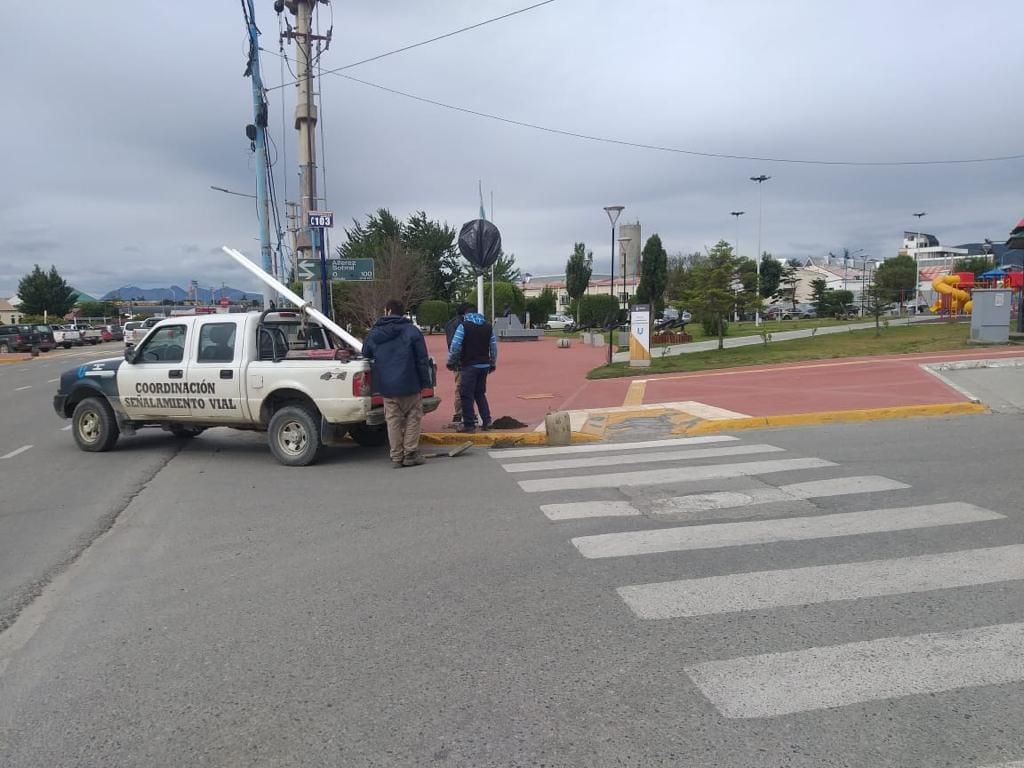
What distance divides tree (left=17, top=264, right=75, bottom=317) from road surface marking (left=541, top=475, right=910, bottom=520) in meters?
94.6

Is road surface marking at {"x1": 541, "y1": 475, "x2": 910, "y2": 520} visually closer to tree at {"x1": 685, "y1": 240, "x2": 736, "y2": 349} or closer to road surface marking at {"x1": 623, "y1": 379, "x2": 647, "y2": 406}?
road surface marking at {"x1": 623, "y1": 379, "x2": 647, "y2": 406}

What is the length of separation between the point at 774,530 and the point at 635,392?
30.5 ft

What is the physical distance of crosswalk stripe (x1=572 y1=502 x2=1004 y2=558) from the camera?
5.41 metres

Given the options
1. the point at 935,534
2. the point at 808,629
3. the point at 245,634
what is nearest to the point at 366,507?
the point at 245,634

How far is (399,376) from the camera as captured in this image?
8773 mm

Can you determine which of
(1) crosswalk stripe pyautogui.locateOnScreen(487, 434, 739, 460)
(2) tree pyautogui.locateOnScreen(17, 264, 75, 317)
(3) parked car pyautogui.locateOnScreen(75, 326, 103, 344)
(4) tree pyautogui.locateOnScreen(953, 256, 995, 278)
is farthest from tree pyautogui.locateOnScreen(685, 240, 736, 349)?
(2) tree pyautogui.locateOnScreen(17, 264, 75, 317)

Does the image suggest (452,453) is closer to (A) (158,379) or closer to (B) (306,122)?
(A) (158,379)

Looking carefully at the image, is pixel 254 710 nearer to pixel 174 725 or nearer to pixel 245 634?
pixel 174 725

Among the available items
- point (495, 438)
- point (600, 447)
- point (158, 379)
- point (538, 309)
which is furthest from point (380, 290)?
point (538, 309)

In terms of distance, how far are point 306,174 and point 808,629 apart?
14902 mm

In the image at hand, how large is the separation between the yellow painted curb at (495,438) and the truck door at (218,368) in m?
2.71

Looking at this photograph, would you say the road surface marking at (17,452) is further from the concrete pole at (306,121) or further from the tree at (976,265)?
the tree at (976,265)

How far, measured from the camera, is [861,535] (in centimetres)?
554

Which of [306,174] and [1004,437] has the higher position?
[306,174]
